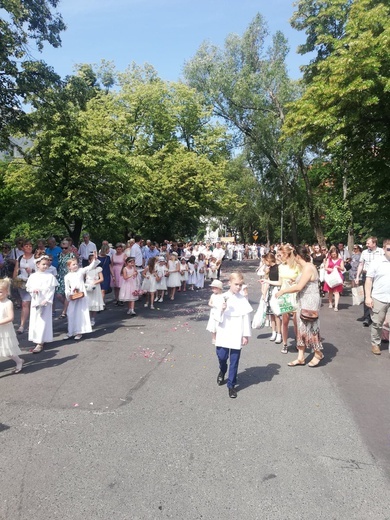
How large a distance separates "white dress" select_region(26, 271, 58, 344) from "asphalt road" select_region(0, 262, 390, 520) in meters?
0.35

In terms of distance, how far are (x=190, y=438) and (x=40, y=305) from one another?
4.16 m

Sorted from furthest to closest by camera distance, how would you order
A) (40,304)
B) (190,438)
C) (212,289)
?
1. (40,304)
2. (212,289)
3. (190,438)

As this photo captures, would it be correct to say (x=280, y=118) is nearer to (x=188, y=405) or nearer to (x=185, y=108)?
(x=185, y=108)

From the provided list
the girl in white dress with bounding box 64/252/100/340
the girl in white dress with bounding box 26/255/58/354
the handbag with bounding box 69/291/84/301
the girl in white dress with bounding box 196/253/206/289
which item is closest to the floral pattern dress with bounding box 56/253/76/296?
the girl in white dress with bounding box 64/252/100/340

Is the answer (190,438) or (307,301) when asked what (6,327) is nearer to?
(190,438)

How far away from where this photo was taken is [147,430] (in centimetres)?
455

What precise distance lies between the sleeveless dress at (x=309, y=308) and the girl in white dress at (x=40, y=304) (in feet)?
14.0

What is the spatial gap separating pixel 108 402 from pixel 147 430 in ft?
3.16

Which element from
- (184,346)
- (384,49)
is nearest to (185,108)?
(384,49)

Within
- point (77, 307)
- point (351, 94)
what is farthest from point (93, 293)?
point (351, 94)

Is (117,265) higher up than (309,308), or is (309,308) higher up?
(117,265)

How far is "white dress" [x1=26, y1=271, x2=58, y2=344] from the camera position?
24.6ft

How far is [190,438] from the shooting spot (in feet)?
14.4

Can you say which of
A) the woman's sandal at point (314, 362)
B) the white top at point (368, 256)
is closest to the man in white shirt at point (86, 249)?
the white top at point (368, 256)
